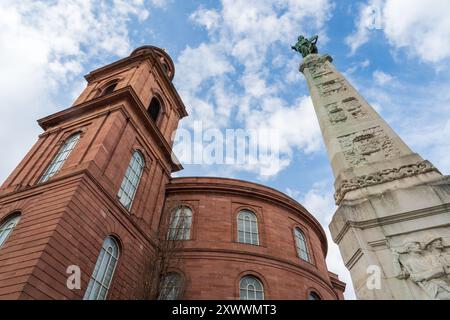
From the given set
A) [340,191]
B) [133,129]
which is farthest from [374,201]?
[133,129]

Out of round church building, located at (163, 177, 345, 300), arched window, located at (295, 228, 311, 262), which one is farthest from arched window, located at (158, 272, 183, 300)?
arched window, located at (295, 228, 311, 262)

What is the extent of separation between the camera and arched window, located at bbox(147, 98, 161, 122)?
22.7 m

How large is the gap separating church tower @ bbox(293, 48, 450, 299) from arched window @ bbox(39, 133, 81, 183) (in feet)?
45.7

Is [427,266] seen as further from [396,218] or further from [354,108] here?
[354,108]

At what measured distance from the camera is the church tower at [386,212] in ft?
9.86

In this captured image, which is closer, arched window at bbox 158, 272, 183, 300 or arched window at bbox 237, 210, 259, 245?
arched window at bbox 158, 272, 183, 300

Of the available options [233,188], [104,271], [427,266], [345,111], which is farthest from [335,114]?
[233,188]

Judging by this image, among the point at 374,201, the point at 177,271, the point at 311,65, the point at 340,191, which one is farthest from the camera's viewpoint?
the point at 177,271

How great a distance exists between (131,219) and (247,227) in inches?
275

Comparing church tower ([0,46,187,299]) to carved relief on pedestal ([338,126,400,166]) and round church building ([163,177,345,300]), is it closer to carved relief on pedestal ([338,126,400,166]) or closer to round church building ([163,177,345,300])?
round church building ([163,177,345,300])

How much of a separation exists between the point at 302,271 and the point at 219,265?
4775mm

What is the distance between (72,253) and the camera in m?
10.4

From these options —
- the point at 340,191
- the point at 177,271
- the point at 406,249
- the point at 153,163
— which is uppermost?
the point at 153,163
